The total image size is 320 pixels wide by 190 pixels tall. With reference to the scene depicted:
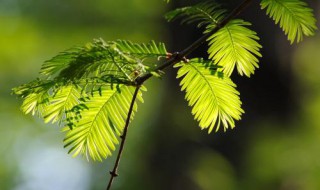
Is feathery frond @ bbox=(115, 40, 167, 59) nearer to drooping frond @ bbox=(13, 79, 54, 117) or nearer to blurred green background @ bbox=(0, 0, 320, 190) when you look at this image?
drooping frond @ bbox=(13, 79, 54, 117)

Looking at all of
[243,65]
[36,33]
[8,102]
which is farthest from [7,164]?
[243,65]

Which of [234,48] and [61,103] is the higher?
[234,48]

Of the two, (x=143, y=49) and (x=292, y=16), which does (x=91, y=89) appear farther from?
(x=292, y=16)

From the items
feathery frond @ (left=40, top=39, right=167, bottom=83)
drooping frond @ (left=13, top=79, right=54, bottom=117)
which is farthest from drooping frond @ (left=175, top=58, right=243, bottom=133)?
drooping frond @ (left=13, top=79, right=54, bottom=117)

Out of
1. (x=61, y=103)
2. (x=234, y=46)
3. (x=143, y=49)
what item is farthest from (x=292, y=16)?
(x=61, y=103)

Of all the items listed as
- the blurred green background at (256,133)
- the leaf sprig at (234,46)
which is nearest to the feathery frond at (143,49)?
the leaf sprig at (234,46)

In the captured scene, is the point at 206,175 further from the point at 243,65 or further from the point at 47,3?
the point at 47,3
